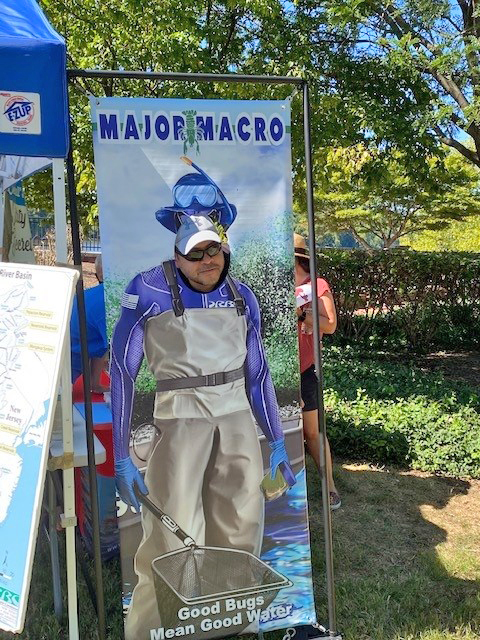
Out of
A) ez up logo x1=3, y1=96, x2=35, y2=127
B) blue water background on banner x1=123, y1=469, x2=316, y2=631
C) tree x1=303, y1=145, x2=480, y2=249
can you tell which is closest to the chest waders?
blue water background on banner x1=123, y1=469, x2=316, y2=631

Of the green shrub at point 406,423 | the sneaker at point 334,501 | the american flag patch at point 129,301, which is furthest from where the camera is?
the green shrub at point 406,423

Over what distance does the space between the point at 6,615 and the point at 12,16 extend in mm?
2033

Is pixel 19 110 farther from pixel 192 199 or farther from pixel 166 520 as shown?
pixel 166 520

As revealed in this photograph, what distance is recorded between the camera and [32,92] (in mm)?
2121

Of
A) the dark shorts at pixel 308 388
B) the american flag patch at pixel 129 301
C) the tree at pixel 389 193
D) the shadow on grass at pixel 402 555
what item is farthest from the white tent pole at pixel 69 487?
the tree at pixel 389 193

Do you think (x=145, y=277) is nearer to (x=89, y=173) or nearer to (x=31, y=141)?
(x=31, y=141)

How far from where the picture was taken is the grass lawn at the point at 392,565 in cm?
297

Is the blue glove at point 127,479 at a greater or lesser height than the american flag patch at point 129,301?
lesser

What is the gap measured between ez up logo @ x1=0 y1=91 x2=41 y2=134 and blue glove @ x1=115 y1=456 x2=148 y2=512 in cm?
127

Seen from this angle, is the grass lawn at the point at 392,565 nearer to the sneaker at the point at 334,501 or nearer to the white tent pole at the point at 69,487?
the sneaker at the point at 334,501

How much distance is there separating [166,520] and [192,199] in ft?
4.16

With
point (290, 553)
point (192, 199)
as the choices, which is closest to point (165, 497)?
point (290, 553)

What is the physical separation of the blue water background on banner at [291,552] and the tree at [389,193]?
481 centimetres

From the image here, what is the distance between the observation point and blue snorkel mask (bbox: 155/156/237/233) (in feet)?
8.19
